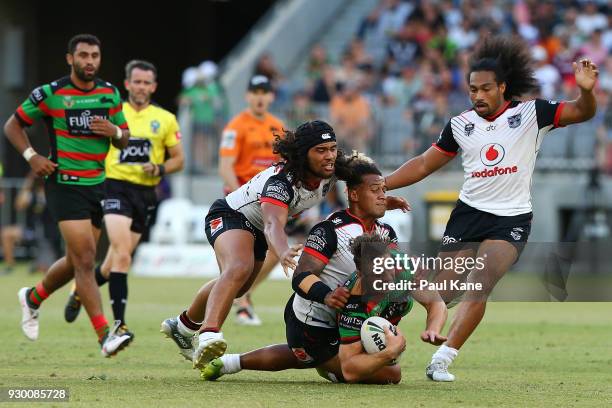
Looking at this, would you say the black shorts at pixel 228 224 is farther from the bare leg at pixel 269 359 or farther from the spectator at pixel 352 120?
the spectator at pixel 352 120

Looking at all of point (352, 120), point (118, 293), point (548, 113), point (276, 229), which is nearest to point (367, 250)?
point (276, 229)

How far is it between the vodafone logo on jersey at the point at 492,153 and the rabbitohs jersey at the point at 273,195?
112 centimetres

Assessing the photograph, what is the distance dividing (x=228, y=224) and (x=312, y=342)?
1.24 metres

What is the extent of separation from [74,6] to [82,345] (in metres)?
21.5

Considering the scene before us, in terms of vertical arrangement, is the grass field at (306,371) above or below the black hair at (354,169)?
below

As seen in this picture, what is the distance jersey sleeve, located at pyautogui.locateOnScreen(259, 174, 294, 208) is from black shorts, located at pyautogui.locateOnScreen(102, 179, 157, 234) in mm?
3777

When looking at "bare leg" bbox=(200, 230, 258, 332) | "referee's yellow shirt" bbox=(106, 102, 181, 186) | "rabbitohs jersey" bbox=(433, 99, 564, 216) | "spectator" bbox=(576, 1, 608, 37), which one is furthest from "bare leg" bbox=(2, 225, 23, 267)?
"rabbitohs jersey" bbox=(433, 99, 564, 216)

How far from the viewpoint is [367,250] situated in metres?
8.66

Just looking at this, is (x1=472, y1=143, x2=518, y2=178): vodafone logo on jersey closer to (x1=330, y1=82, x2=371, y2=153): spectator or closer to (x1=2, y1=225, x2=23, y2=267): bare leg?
(x1=330, y1=82, x2=371, y2=153): spectator

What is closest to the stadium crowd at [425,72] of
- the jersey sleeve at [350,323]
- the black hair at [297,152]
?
the black hair at [297,152]

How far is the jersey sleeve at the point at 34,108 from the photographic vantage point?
1100cm

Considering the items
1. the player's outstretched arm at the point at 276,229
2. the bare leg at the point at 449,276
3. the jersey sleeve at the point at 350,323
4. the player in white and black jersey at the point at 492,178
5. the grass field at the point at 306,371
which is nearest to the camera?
the grass field at the point at 306,371

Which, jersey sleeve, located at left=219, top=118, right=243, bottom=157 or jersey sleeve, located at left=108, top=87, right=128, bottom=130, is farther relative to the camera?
jersey sleeve, located at left=219, top=118, right=243, bottom=157

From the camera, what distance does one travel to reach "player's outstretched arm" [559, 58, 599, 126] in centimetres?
904
